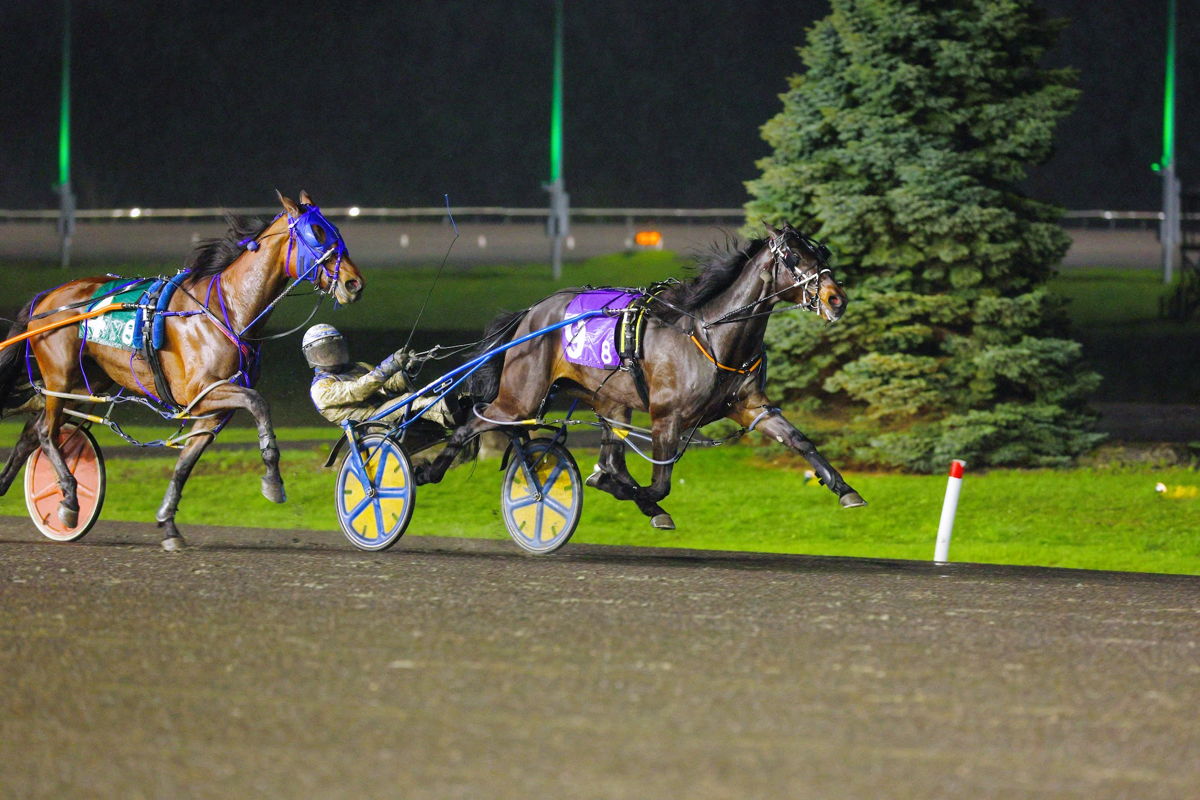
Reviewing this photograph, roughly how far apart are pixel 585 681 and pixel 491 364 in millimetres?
5170

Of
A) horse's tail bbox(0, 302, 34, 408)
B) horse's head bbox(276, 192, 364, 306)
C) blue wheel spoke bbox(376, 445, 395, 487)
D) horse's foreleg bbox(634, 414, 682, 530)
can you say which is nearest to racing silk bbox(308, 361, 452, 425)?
blue wheel spoke bbox(376, 445, 395, 487)

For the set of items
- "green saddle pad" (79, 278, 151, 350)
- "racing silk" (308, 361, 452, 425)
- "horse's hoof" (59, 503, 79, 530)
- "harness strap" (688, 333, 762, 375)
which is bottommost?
"horse's hoof" (59, 503, 79, 530)

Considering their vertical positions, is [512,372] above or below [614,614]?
above

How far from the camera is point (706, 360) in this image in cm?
1091

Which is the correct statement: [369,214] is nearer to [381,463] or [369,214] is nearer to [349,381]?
[349,381]

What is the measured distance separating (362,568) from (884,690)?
428 centimetres

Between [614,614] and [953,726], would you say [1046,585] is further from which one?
[953,726]

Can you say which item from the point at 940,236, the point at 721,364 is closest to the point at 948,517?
the point at 721,364

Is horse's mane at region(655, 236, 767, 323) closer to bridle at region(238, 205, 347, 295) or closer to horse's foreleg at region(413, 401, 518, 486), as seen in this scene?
horse's foreleg at region(413, 401, 518, 486)

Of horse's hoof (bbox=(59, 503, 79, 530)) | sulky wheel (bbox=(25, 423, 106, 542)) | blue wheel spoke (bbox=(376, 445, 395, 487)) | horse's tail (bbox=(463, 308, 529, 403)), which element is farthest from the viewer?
horse's tail (bbox=(463, 308, 529, 403))

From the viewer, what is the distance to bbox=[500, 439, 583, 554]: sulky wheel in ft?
35.5

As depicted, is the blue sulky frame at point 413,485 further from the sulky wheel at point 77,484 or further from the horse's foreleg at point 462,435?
the sulky wheel at point 77,484

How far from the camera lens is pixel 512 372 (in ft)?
38.3

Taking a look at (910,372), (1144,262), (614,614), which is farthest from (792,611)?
(1144,262)
